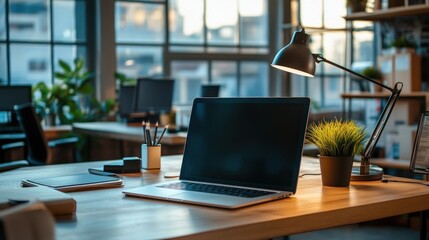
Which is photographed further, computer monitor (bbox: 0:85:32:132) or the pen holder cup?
computer monitor (bbox: 0:85:32:132)

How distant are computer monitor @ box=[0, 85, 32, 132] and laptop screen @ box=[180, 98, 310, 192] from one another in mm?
4057

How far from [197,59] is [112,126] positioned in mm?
2202

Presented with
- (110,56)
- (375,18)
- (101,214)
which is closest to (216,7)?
(110,56)

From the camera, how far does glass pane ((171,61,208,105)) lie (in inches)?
299

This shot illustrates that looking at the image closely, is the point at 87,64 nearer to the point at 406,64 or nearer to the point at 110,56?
the point at 110,56

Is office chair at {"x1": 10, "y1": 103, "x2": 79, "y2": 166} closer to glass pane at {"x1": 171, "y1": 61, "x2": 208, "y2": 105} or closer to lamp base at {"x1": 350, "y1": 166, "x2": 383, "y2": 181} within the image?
lamp base at {"x1": 350, "y1": 166, "x2": 383, "y2": 181}

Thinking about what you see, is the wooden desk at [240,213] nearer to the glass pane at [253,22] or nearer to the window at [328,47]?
the glass pane at [253,22]

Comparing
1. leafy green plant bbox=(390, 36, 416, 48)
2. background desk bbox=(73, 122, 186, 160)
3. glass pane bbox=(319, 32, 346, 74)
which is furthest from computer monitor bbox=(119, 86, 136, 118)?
glass pane bbox=(319, 32, 346, 74)

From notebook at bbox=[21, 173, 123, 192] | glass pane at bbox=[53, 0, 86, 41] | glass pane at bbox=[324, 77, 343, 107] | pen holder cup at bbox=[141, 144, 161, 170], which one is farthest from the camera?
glass pane at bbox=[324, 77, 343, 107]

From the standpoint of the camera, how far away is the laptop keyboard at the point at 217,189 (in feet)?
6.30

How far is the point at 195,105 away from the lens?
2.28m

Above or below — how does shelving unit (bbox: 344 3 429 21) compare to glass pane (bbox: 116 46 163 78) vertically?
above

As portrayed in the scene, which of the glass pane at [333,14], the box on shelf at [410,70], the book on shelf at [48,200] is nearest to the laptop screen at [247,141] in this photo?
the book on shelf at [48,200]

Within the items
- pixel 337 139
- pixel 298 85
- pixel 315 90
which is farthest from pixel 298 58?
pixel 315 90
